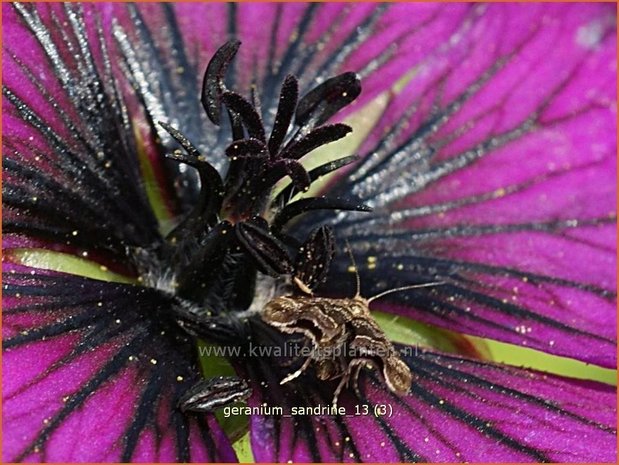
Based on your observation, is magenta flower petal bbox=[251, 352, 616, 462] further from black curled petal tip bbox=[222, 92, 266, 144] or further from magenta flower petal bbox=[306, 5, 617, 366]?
black curled petal tip bbox=[222, 92, 266, 144]

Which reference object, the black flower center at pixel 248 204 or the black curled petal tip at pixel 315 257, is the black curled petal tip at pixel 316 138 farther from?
the black curled petal tip at pixel 315 257

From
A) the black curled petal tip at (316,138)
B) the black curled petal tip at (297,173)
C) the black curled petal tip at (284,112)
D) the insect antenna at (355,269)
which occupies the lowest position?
the insect antenna at (355,269)

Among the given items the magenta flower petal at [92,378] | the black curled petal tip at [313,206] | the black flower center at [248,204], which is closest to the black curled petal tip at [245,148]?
the black flower center at [248,204]

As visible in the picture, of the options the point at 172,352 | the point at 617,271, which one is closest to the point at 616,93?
the point at 617,271

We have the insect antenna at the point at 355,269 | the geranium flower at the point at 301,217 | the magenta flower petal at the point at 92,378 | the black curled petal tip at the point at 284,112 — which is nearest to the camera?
the magenta flower petal at the point at 92,378

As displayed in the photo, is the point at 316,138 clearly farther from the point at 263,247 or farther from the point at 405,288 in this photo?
the point at 405,288

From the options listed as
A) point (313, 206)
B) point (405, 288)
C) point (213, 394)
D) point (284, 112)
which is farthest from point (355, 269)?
point (213, 394)

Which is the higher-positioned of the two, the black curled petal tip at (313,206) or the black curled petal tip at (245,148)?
the black curled petal tip at (245,148)
